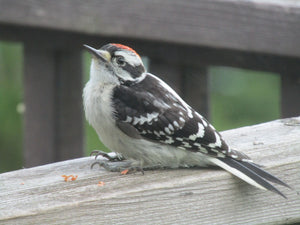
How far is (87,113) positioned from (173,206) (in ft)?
3.72

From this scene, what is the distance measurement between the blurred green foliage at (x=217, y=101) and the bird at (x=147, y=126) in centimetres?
285

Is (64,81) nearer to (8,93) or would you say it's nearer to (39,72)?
(39,72)

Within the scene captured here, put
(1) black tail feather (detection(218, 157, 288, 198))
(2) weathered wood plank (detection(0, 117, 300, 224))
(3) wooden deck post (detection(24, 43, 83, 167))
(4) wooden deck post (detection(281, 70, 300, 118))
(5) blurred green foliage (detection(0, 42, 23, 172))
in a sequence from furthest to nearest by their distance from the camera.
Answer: (5) blurred green foliage (detection(0, 42, 23, 172))
(3) wooden deck post (detection(24, 43, 83, 167))
(4) wooden deck post (detection(281, 70, 300, 118))
(1) black tail feather (detection(218, 157, 288, 198))
(2) weathered wood plank (detection(0, 117, 300, 224))

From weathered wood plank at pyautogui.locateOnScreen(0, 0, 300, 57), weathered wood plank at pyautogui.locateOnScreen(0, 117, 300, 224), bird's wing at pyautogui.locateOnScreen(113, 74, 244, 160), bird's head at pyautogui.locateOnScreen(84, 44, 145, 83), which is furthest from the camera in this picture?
weathered wood plank at pyautogui.locateOnScreen(0, 0, 300, 57)

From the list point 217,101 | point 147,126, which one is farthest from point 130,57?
point 217,101

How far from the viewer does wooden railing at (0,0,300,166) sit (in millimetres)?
4137

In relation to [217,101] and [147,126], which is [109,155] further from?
[217,101]

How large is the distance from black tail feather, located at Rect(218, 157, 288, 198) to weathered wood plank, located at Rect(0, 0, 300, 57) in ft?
4.31

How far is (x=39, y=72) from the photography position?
5.00 meters

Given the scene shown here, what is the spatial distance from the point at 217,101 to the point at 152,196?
6020 mm

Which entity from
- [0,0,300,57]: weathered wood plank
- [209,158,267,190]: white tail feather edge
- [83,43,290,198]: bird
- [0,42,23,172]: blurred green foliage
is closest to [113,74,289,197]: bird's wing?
[83,43,290,198]: bird

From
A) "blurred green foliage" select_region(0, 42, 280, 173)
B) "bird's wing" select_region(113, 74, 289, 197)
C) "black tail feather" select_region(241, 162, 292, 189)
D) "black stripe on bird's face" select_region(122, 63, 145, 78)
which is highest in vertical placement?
"black stripe on bird's face" select_region(122, 63, 145, 78)

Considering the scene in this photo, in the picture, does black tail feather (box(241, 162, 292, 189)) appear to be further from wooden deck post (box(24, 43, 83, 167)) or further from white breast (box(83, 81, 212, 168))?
wooden deck post (box(24, 43, 83, 167))

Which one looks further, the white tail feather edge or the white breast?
the white breast
